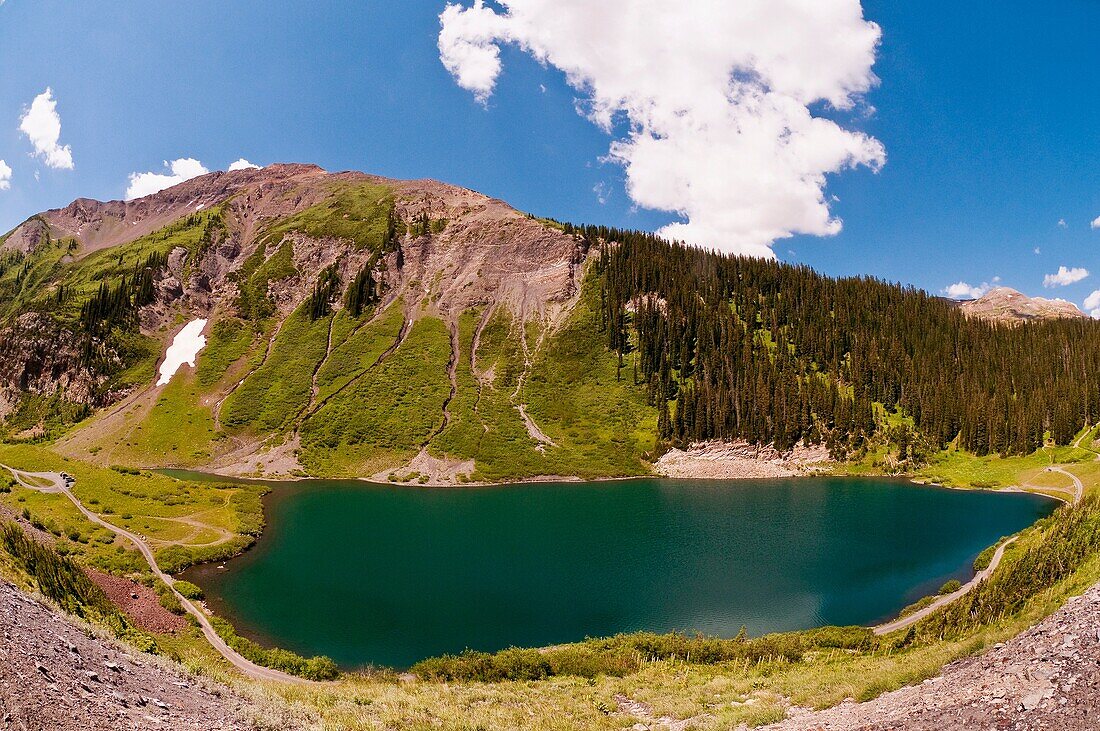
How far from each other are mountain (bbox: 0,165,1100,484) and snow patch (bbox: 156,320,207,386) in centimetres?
207

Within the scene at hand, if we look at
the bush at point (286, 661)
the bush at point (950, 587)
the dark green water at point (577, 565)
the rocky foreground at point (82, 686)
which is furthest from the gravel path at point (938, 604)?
the rocky foreground at point (82, 686)

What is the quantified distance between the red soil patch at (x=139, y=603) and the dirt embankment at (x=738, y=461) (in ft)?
262

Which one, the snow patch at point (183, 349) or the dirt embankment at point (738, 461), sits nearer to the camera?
the dirt embankment at point (738, 461)

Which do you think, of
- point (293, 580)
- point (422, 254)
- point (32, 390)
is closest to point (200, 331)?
point (32, 390)

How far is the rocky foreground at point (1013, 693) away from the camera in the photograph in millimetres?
11211

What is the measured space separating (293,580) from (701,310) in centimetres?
11585

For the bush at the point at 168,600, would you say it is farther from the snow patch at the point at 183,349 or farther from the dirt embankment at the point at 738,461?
the snow patch at the point at 183,349

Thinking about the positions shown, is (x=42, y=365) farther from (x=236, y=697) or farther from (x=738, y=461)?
(x=738, y=461)

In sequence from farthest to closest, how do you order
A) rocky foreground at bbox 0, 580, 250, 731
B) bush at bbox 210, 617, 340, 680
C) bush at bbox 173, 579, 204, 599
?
bush at bbox 173, 579, 204, 599 < bush at bbox 210, 617, 340, 680 < rocky foreground at bbox 0, 580, 250, 731

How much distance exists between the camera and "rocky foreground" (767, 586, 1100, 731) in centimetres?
1121

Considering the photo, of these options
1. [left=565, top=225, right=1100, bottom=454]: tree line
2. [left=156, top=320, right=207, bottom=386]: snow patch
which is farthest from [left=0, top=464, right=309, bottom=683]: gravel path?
[left=565, top=225, right=1100, bottom=454]: tree line

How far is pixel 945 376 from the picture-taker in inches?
4793

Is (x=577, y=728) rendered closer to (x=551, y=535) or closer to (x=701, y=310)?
(x=551, y=535)

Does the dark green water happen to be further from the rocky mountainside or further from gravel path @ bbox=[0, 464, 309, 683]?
the rocky mountainside
